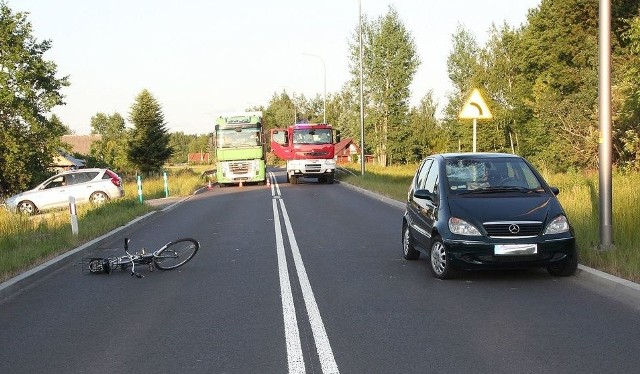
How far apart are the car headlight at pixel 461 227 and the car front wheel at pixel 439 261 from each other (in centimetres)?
25

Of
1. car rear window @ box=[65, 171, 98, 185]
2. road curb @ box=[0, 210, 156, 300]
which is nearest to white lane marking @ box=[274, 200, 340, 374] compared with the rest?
road curb @ box=[0, 210, 156, 300]

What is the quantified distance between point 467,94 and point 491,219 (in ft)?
204

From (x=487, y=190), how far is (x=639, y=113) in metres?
22.6

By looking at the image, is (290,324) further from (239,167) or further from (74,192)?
(239,167)

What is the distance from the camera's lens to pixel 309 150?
36.6m

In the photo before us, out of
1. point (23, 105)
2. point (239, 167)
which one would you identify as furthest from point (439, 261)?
point (23, 105)

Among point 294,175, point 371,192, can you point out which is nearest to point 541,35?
point 294,175

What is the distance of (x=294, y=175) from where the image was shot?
3772cm

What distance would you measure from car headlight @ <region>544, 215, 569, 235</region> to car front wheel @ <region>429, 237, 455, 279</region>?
3.91 ft

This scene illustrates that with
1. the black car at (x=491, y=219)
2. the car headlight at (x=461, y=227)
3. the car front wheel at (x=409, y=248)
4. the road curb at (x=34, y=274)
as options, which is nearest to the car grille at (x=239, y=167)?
the road curb at (x=34, y=274)

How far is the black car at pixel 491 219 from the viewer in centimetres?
784

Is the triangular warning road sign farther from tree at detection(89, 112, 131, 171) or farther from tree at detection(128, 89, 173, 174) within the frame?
tree at detection(89, 112, 131, 171)

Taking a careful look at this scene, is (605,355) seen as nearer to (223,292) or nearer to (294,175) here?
(223,292)

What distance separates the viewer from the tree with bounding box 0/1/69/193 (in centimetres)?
4044
